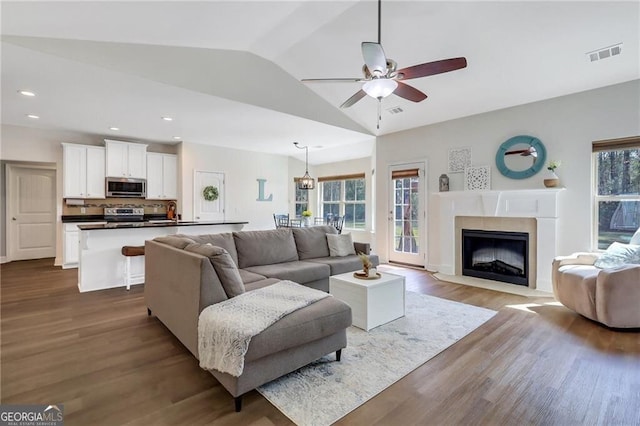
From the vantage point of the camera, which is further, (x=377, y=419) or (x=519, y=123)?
(x=519, y=123)

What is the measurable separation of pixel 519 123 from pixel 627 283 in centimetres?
264

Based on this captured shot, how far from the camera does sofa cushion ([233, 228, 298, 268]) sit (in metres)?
3.79

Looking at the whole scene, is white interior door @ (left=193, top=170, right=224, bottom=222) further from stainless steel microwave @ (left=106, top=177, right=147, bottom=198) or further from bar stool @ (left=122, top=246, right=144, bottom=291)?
bar stool @ (left=122, top=246, right=144, bottom=291)

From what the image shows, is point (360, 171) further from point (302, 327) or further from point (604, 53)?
point (302, 327)

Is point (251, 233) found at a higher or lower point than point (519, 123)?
lower

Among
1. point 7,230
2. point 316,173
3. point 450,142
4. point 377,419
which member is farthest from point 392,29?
point 7,230

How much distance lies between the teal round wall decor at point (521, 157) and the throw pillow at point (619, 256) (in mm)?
1478

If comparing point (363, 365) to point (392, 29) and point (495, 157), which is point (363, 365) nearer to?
point (392, 29)

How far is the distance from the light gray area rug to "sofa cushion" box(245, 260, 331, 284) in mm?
926

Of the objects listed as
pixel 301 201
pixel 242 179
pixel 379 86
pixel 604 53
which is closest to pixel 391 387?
pixel 379 86

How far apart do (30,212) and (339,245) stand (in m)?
7.01

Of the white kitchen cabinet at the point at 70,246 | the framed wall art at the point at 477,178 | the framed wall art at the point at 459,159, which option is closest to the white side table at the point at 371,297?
the framed wall art at the point at 477,178

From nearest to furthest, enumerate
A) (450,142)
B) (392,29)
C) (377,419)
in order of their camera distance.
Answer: (377,419)
(392,29)
(450,142)

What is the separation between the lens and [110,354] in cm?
247
